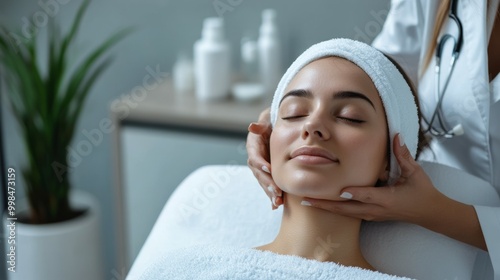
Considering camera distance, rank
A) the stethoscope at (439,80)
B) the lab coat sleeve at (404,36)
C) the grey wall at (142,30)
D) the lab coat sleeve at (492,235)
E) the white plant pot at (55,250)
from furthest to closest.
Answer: the grey wall at (142,30) < the white plant pot at (55,250) < the lab coat sleeve at (404,36) < the stethoscope at (439,80) < the lab coat sleeve at (492,235)

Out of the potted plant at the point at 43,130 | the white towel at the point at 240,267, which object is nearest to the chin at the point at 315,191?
the white towel at the point at 240,267

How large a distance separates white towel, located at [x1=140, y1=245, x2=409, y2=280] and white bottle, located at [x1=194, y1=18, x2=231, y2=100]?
3.51ft

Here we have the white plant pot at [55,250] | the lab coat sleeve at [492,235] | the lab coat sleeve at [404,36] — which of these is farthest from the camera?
the white plant pot at [55,250]

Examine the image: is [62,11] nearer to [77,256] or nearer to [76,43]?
[76,43]

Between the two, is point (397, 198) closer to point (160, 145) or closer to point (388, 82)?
point (388, 82)

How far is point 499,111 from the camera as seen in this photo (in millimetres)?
1269

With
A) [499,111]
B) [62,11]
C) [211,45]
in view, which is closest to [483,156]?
[499,111]

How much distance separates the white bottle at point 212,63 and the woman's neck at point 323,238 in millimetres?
1035

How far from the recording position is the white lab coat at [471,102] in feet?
4.10

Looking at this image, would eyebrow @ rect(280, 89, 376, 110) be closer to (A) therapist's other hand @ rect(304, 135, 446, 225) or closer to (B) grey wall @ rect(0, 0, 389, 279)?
(A) therapist's other hand @ rect(304, 135, 446, 225)

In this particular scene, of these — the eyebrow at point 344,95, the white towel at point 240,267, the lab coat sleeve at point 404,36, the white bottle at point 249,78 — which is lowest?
the white towel at point 240,267

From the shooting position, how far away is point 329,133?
1073 millimetres

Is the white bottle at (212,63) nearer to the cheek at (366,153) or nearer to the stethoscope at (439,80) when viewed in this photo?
the stethoscope at (439,80)

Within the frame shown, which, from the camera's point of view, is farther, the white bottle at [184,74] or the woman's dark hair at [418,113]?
the white bottle at [184,74]
